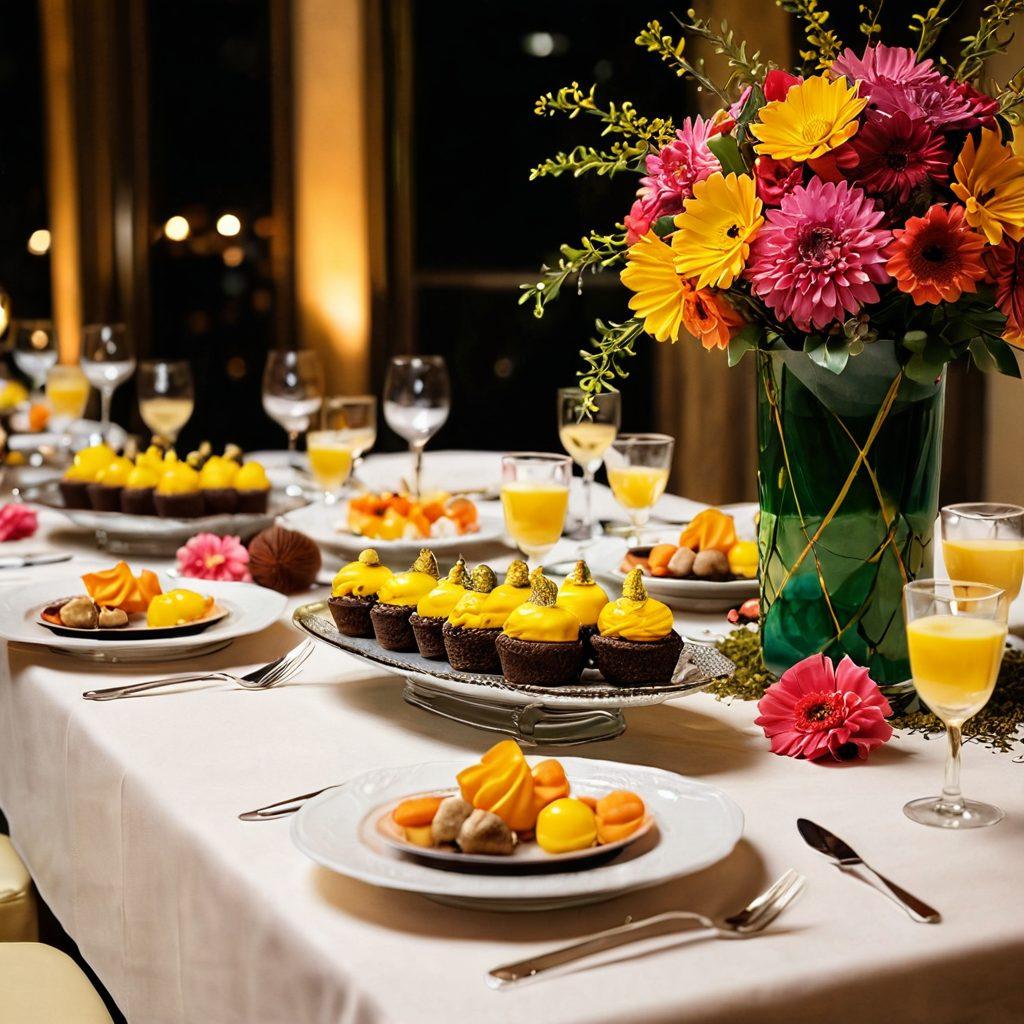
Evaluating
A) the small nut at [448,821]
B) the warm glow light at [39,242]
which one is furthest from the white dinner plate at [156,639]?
the warm glow light at [39,242]

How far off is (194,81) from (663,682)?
15.9ft

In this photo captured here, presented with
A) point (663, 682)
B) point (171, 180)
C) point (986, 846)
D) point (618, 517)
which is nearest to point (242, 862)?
point (663, 682)

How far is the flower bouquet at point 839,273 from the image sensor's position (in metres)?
1.20

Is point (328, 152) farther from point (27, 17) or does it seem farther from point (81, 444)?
point (81, 444)

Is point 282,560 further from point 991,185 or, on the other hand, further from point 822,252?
point 991,185

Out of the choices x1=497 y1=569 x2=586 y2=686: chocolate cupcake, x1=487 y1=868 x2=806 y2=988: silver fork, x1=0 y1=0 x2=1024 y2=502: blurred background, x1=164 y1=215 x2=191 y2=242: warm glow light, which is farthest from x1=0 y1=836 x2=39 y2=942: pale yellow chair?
x1=164 y1=215 x2=191 y2=242: warm glow light

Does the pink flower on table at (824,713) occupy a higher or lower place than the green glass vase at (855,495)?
lower

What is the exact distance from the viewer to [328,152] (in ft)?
18.7

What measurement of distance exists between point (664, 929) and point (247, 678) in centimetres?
69

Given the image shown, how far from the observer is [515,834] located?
3.08 ft

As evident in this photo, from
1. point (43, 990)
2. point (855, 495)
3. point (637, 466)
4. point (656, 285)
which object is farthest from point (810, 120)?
point (43, 990)

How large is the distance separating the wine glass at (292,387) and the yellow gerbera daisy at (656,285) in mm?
1412

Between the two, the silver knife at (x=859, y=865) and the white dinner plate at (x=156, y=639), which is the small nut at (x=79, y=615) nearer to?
the white dinner plate at (x=156, y=639)

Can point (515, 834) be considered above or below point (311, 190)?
below
